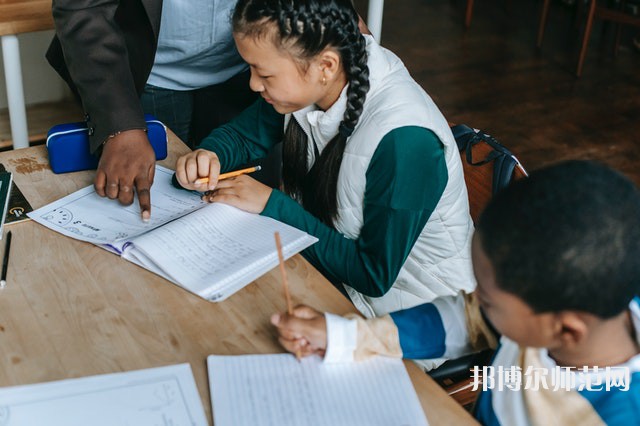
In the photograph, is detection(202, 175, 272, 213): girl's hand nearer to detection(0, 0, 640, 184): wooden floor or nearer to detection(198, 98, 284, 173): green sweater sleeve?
detection(198, 98, 284, 173): green sweater sleeve

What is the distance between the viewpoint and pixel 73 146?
5.41 ft

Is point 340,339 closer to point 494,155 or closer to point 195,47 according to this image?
point 494,155

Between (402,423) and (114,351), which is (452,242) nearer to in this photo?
(402,423)

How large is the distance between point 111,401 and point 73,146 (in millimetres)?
712

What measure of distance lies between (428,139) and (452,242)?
0.25m

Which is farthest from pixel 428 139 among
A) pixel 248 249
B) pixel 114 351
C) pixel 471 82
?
pixel 471 82

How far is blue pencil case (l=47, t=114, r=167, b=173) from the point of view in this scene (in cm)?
164

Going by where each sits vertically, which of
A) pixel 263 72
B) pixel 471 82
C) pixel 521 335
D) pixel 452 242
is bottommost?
pixel 471 82

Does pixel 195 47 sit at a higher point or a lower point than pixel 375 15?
higher

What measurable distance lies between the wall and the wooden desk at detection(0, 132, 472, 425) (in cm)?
159

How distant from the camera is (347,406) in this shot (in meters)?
1.09

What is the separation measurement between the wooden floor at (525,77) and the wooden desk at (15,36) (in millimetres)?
1956

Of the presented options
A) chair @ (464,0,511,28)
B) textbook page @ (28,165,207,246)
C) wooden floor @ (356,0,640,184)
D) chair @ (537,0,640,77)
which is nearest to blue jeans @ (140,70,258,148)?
textbook page @ (28,165,207,246)

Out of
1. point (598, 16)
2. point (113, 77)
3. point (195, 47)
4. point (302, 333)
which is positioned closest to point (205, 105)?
point (195, 47)
